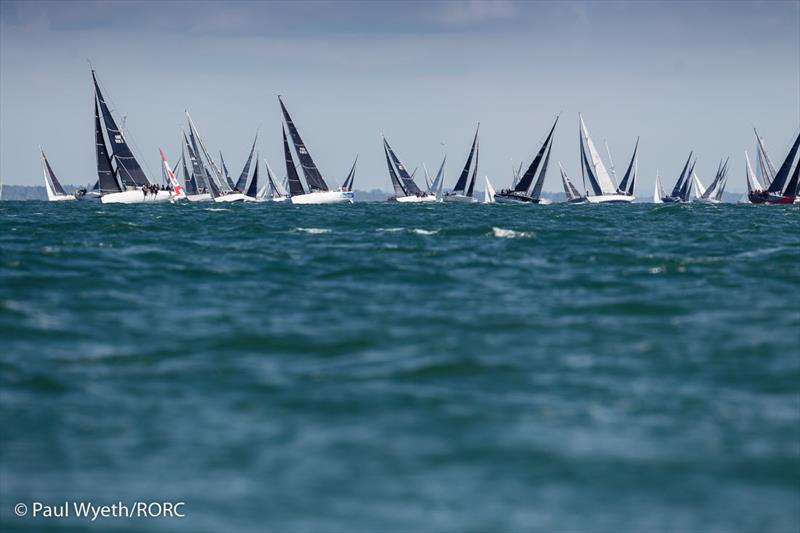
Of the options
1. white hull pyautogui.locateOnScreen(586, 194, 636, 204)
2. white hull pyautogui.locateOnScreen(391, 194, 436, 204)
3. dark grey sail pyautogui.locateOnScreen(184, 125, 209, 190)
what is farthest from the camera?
white hull pyautogui.locateOnScreen(586, 194, 636, 204)

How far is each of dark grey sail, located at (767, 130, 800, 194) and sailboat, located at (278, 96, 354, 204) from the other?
182 ft

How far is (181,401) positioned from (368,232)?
3147cm

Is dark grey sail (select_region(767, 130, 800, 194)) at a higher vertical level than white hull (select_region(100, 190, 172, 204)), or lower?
higher

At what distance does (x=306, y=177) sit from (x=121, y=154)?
22045 mm

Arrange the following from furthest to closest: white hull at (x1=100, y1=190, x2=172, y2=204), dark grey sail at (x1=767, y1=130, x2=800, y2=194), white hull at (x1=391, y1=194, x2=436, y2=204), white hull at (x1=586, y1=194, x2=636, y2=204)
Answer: white hull at (x1=586, y1=194, x2=636, y2=204), white hull at (x1=391, y1=194, x2=436, y2=204), dark grey sail at (x1=767, y1=130, x2=800, y2=194), white hull at (x1=100, y1=190, x2=172, y2=204)

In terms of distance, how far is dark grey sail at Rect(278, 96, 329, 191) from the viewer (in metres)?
106

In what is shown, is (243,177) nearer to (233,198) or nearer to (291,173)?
(233,198)

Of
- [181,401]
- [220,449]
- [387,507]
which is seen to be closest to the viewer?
[387,507]

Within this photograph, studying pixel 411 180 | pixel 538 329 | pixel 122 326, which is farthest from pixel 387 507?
pixel 411 180

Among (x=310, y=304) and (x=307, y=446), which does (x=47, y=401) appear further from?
(x=310, y=304)

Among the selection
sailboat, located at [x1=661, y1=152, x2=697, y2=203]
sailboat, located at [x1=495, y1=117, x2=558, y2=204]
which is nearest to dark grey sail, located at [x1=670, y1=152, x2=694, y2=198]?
sailboat, located at [x1=661, y1=152, x2=697, y2=203]

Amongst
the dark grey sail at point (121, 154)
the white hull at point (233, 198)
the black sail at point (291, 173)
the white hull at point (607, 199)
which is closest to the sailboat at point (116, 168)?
the dark grey sail at point (121, 154)

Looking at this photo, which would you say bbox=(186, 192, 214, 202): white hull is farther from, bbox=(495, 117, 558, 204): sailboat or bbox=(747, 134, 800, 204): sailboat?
bbox=(747, 134, 800, 204): sailboat

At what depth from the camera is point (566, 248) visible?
33.6 m
